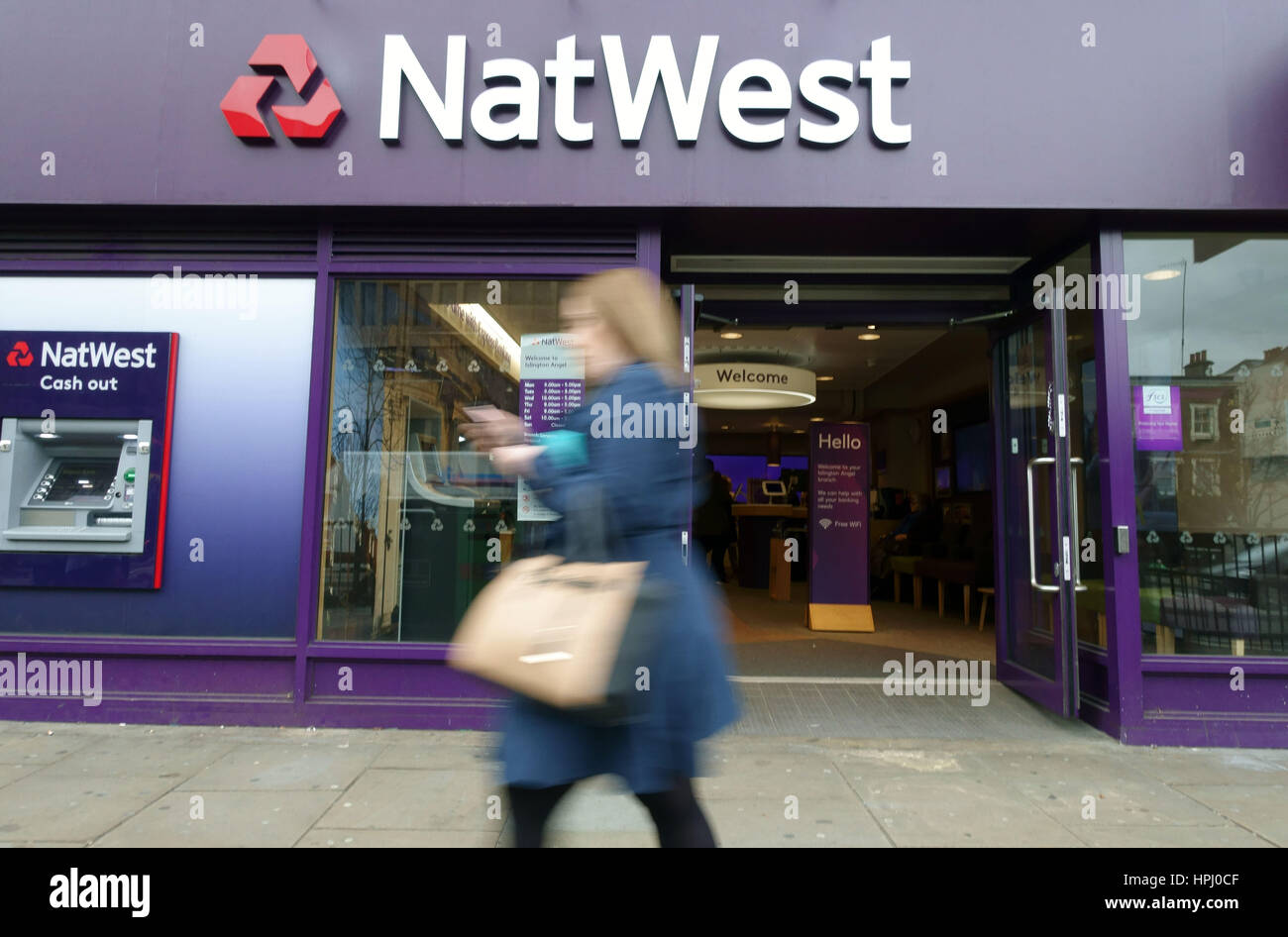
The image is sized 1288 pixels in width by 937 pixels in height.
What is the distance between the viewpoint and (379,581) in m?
4.85

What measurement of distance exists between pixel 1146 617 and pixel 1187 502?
76 centimetres

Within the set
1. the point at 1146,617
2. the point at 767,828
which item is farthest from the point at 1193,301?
the point at 767,828

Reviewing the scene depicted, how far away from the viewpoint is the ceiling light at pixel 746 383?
9.57 metres

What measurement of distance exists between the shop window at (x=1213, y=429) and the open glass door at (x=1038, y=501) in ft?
1.32

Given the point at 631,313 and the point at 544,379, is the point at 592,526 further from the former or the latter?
the point at 544,379

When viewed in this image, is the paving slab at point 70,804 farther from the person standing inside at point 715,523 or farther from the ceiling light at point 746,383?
the person standing inside at point 715,523

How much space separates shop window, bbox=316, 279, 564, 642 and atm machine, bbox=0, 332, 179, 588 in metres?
1.08

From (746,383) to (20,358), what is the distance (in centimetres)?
700

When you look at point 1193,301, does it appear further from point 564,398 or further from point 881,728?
point 564,398

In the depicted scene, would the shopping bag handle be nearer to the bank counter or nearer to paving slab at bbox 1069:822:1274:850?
paving slab at bbox 1069:822:1274:850

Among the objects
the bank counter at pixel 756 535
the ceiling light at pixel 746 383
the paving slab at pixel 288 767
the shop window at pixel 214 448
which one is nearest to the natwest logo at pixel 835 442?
the ceiling light at pixel 746 383

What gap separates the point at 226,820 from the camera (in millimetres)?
3291

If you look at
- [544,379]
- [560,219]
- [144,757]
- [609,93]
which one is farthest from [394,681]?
[609,93]

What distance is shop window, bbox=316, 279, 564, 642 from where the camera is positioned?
487 cm
